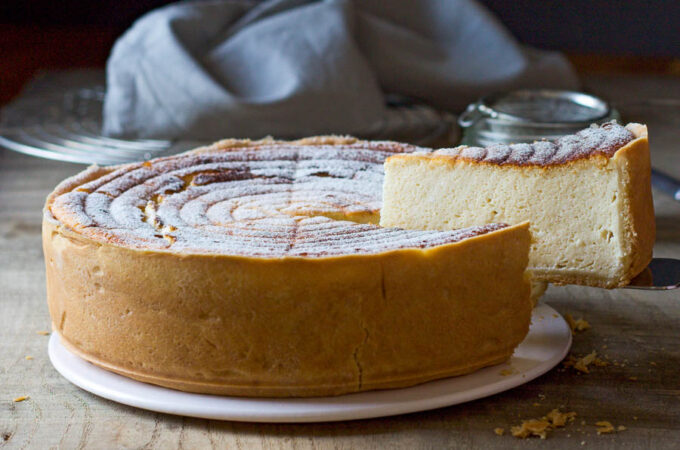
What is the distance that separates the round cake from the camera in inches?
54.0

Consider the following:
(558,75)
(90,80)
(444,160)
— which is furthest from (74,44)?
(444,160)

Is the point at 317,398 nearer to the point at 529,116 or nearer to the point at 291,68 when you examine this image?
the point at 529,116

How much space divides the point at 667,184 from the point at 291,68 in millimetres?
1311

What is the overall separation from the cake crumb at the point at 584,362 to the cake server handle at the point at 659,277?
0.47 feet

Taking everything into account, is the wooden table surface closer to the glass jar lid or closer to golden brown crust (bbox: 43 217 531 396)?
golden brown crust (bbox: 43 217 531 396)

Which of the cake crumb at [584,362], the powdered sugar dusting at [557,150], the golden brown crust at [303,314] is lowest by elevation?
the cake crumb at [584,362]

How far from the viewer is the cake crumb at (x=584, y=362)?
158cm

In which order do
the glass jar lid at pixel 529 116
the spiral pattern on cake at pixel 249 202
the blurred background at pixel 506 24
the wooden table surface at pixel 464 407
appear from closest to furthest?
the wooden table surface at pixel 464 407 < the spiral pattern on cake at pixel 249 202 < the glass jar lid at pixel 529 116 < the blurred background at pixel 506 24

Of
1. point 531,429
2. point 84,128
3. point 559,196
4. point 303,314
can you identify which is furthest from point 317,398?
point 84,128

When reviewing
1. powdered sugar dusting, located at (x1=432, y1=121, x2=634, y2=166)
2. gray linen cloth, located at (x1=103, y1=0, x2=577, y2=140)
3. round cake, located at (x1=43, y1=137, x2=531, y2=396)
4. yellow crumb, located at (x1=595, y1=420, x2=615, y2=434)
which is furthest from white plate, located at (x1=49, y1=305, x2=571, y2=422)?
gray linen cloth, located at (x1=103, y1=0, x2=577, y2=140)

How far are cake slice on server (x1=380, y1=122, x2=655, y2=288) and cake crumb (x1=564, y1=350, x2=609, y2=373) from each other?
0.43 feet

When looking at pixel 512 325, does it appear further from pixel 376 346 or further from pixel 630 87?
pixel 630 87

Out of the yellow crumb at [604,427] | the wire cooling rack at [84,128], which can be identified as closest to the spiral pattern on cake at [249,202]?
the yellow crumb at [604,427]

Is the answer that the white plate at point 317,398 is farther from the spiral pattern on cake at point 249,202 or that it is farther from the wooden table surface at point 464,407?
the spiral pattern on cake at point 249,202
